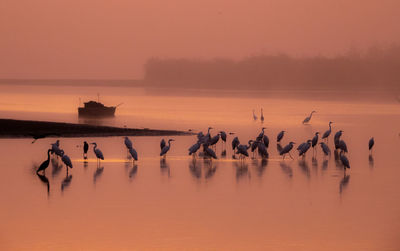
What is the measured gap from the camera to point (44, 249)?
1054 centimetres

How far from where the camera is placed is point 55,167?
63.1ft

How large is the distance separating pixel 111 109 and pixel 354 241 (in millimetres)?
34111

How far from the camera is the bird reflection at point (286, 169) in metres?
18.6

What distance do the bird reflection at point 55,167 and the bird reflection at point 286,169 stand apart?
17.4 feet

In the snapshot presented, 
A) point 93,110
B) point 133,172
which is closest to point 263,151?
point 133,172

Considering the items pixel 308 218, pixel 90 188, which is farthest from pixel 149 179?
pixel 308 218

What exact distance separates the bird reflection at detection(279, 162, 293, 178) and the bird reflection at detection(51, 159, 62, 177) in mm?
5308

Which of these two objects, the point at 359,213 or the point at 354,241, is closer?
the point at 354,241

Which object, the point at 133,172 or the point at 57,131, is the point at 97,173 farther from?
the point at 57,131

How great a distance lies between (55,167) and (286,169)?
5.59 metres

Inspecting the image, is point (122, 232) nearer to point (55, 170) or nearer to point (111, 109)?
point (55, 170)

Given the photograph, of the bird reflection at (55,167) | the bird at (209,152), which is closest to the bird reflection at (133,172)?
the bird reflection at (55,167)

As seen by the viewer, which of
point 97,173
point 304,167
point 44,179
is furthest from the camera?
point 304,167

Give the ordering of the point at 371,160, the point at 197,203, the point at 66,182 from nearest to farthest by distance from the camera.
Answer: the point at 197,203 < the point at 66,182 < the point at 371,160
